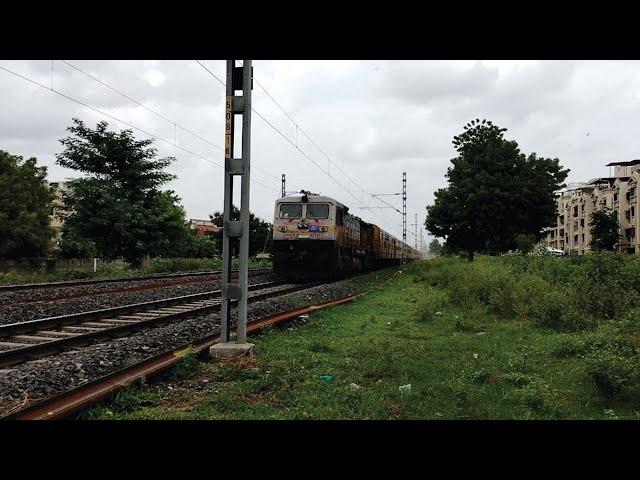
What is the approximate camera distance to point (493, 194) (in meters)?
31.4

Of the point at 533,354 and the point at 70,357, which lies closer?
the point at 70,357

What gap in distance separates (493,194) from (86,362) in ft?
92.9

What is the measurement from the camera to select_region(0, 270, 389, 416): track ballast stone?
5276 millimetres

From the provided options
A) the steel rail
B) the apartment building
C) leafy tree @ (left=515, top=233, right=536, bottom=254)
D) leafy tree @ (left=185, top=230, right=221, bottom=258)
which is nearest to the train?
leafy tree @ (left=515, top=233, right=536, bottom=254)

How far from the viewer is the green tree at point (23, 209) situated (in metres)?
32.3

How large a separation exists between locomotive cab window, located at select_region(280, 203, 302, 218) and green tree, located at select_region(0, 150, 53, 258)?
63.2ft

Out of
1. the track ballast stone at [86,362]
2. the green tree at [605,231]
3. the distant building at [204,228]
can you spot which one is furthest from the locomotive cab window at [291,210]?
the distant building at [204,228]

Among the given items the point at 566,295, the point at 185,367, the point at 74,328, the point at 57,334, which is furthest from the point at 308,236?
the point at 185,367

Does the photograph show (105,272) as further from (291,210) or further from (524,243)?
(524,243)
